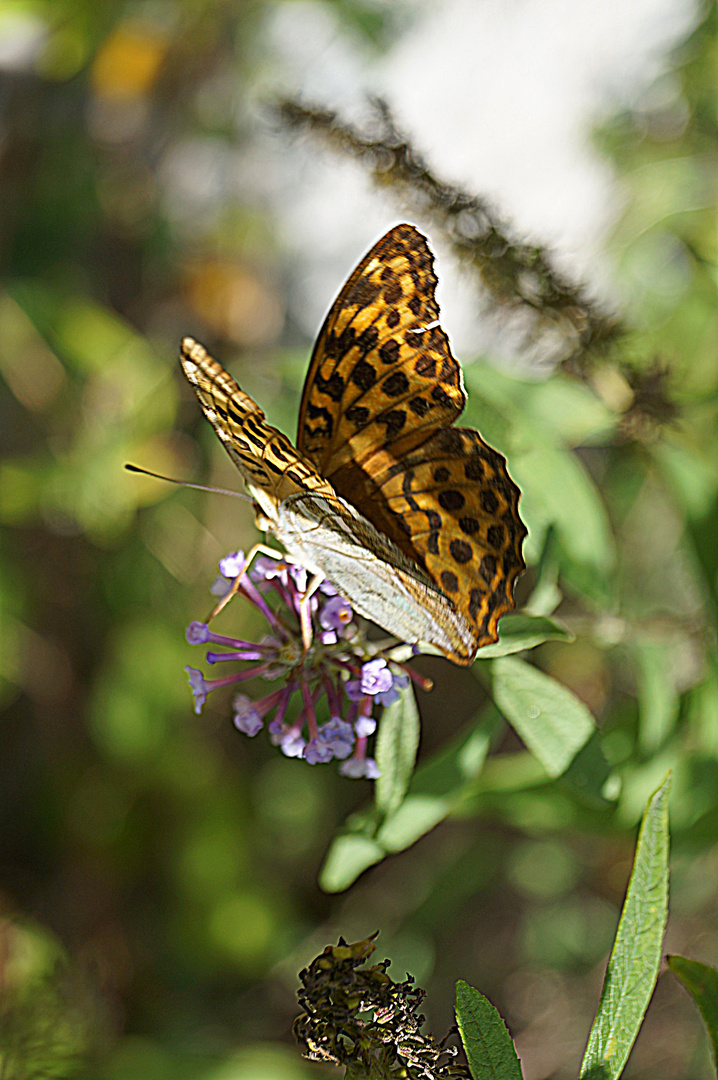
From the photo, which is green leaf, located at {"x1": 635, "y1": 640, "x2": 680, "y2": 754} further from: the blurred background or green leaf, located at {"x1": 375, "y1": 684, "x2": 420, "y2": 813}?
green leaf, located at {"x1": 375, "y1": 684, "x2": 420, "y2": 813}

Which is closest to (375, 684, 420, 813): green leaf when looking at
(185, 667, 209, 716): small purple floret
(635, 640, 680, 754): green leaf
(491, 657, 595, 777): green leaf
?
(491, 657, 595, 777): green leaf

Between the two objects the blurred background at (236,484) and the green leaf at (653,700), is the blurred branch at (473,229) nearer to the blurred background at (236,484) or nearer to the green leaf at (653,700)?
the blurred background at (236,484)

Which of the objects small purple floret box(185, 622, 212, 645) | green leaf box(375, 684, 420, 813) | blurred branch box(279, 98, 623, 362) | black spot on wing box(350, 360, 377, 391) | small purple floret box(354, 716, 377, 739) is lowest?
green leaf box(375, 684, 420, 813)

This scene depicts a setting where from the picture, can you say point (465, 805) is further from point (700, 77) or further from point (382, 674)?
point (700, 77)

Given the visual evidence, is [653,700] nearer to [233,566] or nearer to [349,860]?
[349,860]

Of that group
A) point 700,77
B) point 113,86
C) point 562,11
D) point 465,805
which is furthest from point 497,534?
point 113,86

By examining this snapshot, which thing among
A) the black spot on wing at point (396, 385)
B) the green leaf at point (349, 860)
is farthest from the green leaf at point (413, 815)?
the black spot on wing at point (396, 385)

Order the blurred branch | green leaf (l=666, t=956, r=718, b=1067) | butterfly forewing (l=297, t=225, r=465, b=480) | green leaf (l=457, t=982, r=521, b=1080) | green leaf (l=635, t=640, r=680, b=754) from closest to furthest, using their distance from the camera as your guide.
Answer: green leaf (l=457, t=982, r=521, b=1080)
green leaf (l=666, t=956, r=718, b=1067)
butterfly forewing (l=297, t=225, r=465, b=480)
the blurred branch
green leaf (l=635, t=640, r=680, b=754)
